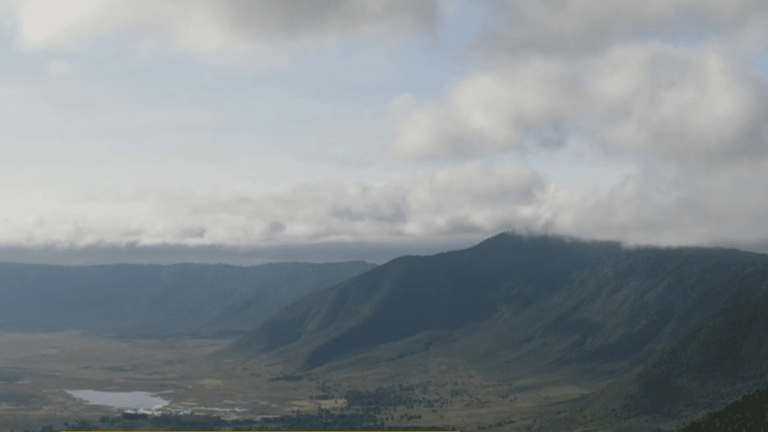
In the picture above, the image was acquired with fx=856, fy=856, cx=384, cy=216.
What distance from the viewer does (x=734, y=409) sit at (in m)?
197

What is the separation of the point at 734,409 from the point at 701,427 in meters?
11.5

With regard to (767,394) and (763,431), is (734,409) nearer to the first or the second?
(767,394)

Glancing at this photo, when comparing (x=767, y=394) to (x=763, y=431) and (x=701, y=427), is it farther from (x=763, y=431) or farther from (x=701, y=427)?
(x=763, y=431)

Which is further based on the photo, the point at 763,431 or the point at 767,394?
the point at 767,394

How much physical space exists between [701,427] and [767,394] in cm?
1856

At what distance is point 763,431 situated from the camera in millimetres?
164250

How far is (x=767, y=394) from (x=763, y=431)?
34.8 m

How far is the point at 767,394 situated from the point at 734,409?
318 inches

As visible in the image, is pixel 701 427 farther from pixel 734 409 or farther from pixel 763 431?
pixel 763 431

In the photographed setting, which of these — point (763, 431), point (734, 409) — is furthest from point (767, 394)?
point (763, 431)

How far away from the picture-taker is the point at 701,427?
191125 mm

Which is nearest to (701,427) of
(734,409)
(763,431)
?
(734,409)

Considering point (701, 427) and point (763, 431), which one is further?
point (701, 427)
